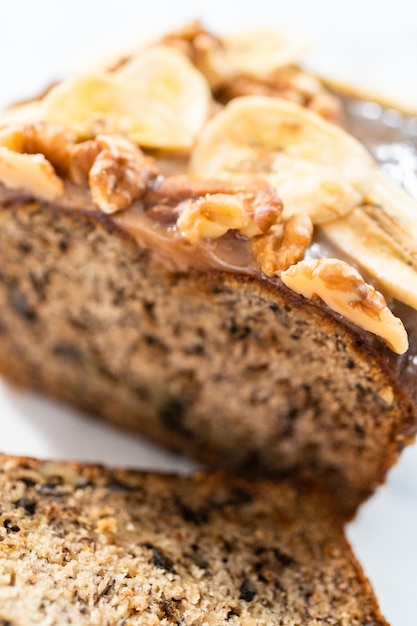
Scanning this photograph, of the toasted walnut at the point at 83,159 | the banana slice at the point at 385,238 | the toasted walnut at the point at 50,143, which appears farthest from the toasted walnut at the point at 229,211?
the toasted walnut at the point at 50,143

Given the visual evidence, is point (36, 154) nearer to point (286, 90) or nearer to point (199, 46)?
point (199, 46)

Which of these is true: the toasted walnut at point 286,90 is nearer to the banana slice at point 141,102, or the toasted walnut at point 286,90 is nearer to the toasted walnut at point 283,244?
the banana slice at point 141,102

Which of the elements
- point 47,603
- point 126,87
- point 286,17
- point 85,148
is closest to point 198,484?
point 47,603

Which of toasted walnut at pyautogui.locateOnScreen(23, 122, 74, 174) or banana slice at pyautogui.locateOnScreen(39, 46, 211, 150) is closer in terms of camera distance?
toasted walnut at pyautogui.locateOnScreen(23, 122, 74, 174)

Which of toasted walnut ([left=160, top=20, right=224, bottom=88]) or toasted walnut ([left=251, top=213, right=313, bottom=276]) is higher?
toasted walnut ([left=160, top=20, right=224, bottom=88])

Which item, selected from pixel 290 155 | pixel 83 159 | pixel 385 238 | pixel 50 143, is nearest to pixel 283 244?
pixel 385 238

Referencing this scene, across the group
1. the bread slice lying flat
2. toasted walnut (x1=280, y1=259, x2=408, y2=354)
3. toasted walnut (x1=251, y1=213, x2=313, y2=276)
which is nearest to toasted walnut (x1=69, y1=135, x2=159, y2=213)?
toasted walnut (x1=251, y1=213, x2=313, y2=276)

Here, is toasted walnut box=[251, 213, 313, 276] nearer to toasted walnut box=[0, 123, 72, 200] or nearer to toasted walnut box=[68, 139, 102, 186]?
toasted walnut box=[68, 139, 102, 186]
